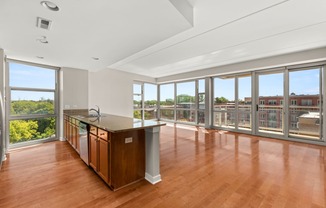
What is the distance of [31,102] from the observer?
4.34 meters

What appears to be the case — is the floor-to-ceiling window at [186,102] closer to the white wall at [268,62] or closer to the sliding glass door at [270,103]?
the white wall at [268,62]

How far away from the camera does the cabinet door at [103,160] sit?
2.12 m

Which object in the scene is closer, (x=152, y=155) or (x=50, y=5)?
(x=50, y=5)

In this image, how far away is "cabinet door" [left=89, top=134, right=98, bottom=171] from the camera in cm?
249

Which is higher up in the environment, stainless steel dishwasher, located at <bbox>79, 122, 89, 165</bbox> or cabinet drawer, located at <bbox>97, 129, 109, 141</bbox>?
cabinet drawer, located at <bbox>97, 129, 109, 141</bbox>

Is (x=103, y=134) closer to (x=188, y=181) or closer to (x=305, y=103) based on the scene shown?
(x=188, y=181)

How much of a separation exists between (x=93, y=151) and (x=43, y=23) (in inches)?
82.6

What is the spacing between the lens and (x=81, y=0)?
1674mm

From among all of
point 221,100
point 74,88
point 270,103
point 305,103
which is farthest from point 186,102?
point 74,88

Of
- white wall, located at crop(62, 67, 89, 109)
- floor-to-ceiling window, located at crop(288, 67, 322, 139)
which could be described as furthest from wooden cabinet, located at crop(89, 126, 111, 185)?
floor-to-ceiling window, located at crop(288, 67, 322, 139)

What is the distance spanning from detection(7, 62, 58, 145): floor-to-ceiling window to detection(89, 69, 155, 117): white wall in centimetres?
123

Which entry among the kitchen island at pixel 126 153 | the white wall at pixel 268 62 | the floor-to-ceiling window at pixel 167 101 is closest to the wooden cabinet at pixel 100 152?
the kitchen island at pixel 126 153

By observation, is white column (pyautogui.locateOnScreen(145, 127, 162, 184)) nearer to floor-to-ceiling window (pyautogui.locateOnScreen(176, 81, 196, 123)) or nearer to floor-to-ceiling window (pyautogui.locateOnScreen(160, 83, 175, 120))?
floor-to-ceiling window (pyautogui.locateOnScreen(176, 81, 196, 123))

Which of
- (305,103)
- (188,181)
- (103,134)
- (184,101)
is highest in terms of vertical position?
(184,101)
